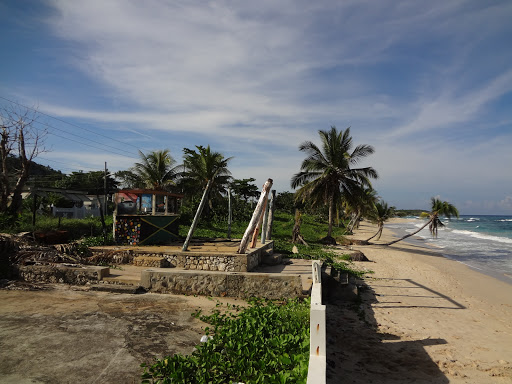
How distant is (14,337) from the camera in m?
4.89

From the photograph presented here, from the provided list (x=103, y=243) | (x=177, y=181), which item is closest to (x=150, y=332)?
(x=103, y=243)

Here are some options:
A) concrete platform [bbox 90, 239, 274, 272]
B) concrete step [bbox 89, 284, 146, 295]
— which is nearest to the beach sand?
concrete platform [bbox 90, 239, 274, 272]

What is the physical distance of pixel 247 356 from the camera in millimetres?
4383

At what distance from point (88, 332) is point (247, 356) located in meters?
2.71

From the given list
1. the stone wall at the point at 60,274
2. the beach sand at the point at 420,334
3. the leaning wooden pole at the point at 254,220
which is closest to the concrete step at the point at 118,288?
the stone wall at the point at 60,274

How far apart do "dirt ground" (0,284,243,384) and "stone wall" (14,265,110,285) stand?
56 centimetres

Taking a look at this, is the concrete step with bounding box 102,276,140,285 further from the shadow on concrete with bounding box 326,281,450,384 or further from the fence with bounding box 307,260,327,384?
→ the fence with bounding box 307,260,327,384

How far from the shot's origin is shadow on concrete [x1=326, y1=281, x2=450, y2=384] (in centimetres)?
543

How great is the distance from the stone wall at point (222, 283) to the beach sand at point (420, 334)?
4.79 ft

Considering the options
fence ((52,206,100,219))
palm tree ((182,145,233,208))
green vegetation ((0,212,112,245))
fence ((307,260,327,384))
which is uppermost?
palm tree ((182,145,233,208))

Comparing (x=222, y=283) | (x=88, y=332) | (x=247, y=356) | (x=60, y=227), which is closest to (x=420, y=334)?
(x=222, y=283)

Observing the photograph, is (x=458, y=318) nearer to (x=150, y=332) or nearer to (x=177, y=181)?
(x=150, y=332)

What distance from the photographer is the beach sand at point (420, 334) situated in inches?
224

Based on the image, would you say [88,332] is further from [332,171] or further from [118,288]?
[332,171]
